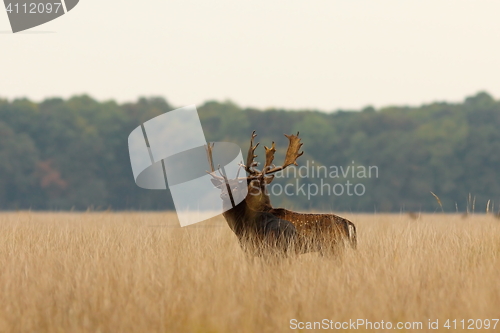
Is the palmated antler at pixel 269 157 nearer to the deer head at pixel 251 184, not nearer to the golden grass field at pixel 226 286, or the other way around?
the deer head at pixel 251 184

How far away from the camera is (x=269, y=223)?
313 inches

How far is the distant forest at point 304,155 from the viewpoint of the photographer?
44688 mm

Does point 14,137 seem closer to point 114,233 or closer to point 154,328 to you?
point 114,233

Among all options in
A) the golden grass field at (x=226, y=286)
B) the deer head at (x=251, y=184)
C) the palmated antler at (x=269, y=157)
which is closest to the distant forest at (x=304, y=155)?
the palmated antler at (x=269, y=157)

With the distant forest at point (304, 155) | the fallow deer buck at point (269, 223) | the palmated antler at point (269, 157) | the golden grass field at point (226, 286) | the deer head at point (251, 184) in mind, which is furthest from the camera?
the distant forest at point (304, 155)

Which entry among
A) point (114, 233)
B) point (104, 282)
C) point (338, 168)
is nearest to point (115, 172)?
point (338, 168)

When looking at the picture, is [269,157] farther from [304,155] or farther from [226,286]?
[304,155]

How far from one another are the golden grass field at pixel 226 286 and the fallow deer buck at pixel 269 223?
258 millimetres

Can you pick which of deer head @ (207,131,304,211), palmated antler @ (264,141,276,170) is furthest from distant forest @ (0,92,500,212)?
deer head @ (207,131,304,211)

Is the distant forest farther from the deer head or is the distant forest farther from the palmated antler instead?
the deer head

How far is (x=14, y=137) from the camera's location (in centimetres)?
4756

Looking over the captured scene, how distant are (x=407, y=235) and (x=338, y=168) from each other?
128 ft

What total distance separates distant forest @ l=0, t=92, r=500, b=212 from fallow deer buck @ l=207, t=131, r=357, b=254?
102ft

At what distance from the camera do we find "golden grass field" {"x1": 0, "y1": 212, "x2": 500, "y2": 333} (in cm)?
558
